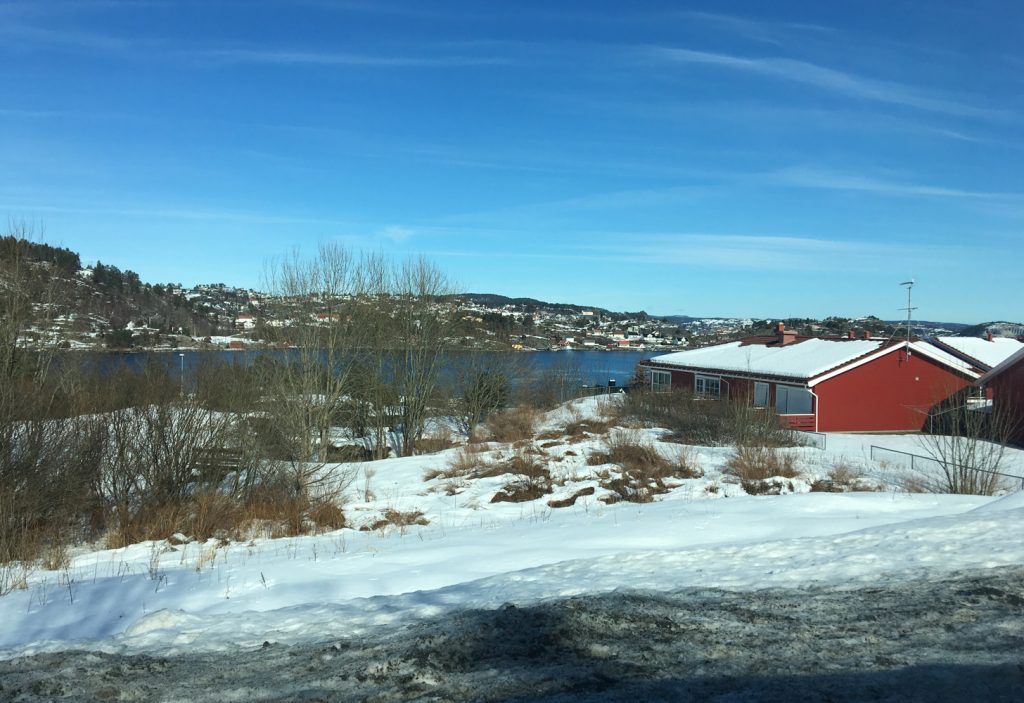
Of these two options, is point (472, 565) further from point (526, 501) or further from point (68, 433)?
point (68, 433)

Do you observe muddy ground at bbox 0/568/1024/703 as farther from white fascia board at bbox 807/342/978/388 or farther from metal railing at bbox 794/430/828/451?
white fascia board at bbox 807/342/978/388

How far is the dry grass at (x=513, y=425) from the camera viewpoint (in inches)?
1049

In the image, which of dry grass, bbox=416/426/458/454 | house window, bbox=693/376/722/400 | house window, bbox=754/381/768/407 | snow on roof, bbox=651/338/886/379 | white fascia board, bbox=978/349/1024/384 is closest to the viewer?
dry grass, bbox=416/426/458/454

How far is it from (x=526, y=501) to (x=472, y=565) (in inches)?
236

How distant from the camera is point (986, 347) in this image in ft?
165

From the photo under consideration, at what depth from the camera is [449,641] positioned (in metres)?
5.01

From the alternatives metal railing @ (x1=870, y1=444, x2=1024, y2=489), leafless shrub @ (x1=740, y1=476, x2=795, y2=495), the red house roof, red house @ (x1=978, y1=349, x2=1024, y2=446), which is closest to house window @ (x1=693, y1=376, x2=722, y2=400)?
the red house roof

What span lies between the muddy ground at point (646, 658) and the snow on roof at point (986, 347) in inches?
1782

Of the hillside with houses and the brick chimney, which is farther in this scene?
the brick chimney

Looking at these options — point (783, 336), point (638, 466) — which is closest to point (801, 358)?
point (783, 336)

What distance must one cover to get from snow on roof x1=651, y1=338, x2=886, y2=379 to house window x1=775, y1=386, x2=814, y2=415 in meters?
Answer: 1.00

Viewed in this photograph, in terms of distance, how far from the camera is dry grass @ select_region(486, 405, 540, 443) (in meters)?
26.7

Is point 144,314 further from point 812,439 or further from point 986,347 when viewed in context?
point 986,347

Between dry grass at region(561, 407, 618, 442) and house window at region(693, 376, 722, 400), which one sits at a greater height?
house window at region(693, 376, 722, 400)
